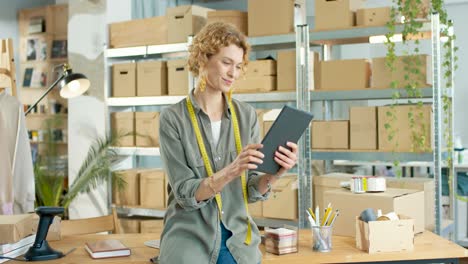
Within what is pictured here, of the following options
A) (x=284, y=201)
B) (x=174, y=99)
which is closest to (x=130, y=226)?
(x=174, y=99)

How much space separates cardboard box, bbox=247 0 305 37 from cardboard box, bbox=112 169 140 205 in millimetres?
1579

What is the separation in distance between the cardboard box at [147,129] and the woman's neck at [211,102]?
A: 315 centimetres

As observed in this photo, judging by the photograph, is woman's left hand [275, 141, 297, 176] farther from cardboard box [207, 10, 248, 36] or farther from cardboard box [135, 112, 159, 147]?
cardboard box [135, 112, 159, 147]

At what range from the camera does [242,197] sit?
2.37 metres

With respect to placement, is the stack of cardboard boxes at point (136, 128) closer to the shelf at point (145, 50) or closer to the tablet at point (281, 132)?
the shelf at point (145, 50)

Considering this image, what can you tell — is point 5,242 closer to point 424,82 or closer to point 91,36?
point 424,82

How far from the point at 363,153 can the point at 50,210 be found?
2434 millimetres

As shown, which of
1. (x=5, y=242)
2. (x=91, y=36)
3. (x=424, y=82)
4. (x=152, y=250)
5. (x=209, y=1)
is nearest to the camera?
(x=5, y=242)

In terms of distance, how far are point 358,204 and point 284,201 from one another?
1465 millimetres

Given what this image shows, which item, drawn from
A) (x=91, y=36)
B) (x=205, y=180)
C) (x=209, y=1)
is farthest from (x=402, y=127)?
(x=209, y=1)

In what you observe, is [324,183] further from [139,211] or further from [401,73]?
[139,211]

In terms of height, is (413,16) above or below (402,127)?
above

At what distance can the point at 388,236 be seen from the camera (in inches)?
110

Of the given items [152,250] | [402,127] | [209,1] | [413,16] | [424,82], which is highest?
[209,1]
